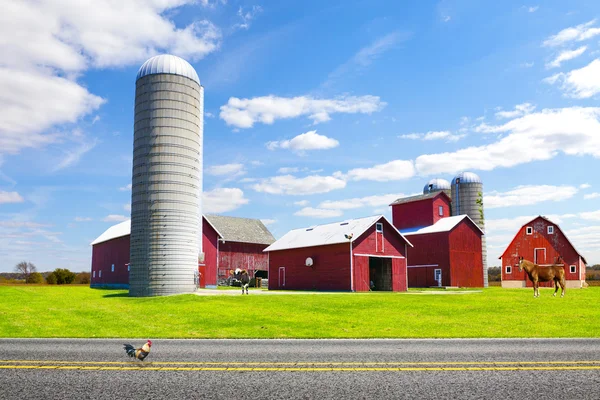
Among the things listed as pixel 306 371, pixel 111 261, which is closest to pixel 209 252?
pixel 111 261

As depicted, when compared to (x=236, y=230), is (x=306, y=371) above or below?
below

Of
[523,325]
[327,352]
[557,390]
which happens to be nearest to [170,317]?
[327,352]

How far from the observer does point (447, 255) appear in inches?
1961

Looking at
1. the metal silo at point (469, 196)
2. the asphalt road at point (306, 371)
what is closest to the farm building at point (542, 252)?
the metal silo at point (469, 196)

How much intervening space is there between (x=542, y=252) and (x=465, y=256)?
957 centimetres

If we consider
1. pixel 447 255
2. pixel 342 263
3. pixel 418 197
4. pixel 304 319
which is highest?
pixel 418 197

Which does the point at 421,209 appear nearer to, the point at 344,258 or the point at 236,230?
the point at 344,258

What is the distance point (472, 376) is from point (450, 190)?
59.7 metres

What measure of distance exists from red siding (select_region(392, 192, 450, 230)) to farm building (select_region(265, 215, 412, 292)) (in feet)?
44.5

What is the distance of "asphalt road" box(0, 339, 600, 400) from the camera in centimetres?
705

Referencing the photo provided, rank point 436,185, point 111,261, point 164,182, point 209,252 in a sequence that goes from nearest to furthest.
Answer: point 164,182, point 209,252, point 111,261, point 436,185

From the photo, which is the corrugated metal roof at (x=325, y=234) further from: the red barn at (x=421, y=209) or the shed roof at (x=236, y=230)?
the red barn at (x=421, y=209)

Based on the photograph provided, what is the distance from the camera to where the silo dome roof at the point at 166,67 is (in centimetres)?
3412

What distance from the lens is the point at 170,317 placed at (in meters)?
20.2
